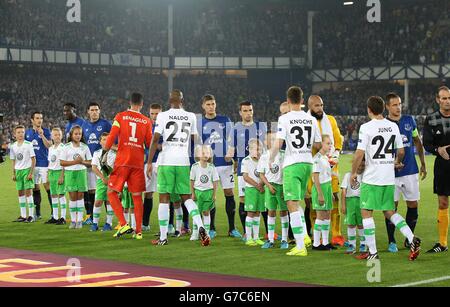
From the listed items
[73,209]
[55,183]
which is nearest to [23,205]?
[55,183]

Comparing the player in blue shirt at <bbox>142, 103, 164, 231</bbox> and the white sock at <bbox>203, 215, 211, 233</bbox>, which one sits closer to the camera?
the white sock at <bbox>203, 215, 211, 233</bbox>

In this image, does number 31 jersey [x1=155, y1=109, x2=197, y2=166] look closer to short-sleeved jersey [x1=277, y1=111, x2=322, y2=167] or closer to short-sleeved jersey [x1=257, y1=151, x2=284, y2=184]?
short-sleeved jersey [x1=257, y1=151, x2=284, y2=184]

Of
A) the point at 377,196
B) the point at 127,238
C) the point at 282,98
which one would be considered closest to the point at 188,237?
the point at 127,238

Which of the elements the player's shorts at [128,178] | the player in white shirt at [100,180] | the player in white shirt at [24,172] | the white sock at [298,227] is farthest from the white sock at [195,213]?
the player in white shirt at [24,172]

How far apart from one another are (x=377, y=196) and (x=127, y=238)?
452cm

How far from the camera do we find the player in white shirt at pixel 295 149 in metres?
10.7

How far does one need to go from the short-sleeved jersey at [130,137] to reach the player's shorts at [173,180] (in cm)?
73

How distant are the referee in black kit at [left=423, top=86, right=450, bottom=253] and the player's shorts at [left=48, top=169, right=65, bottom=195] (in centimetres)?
727

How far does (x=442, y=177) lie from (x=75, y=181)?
6.67 meters

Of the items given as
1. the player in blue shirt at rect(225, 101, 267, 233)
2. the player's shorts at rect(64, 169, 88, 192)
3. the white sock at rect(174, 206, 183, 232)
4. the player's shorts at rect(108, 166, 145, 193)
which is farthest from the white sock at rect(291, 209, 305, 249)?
the player's shorts at rect(64, 169, 88, 192)

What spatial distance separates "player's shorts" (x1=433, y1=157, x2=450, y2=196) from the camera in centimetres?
1113

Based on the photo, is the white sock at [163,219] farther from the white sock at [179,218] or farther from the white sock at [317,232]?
the white sock at [317,232]
